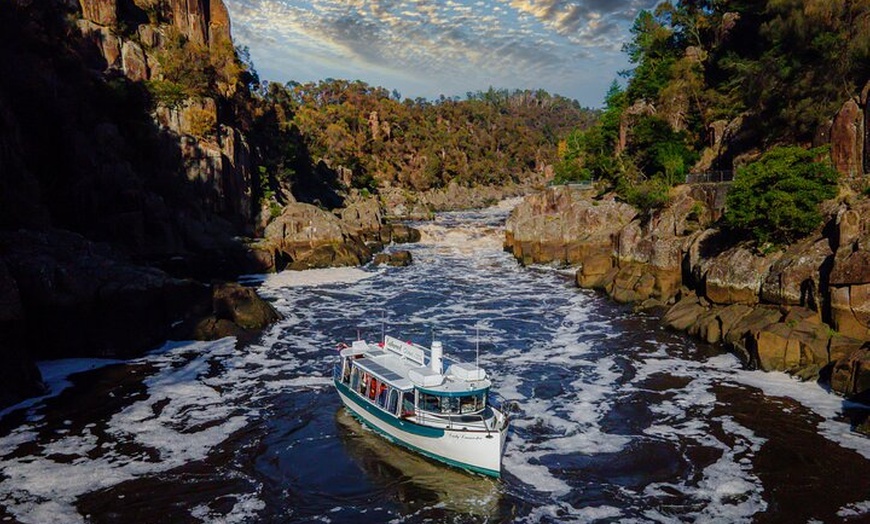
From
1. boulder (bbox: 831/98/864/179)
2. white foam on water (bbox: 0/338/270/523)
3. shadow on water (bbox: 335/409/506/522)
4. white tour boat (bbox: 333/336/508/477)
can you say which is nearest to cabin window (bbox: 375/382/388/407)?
white tour boat (bbox: 333/336/508/477)

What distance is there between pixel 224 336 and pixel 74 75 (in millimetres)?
35568

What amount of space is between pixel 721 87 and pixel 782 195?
36073 millimetres

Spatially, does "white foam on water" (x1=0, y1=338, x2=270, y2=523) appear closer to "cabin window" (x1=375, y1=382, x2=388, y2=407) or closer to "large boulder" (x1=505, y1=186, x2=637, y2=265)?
"cabin window" (x1=375, y1=382, x2=388, y2=407)

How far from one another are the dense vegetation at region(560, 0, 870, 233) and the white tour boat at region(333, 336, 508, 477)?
24338 millimetres

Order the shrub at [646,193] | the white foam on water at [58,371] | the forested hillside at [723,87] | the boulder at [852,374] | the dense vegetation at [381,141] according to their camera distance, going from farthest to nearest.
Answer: the dense vegetation at [381,141], the shrub at [646,193], the forested hillside at [723,87], the white foam on water at [58,371], the boulder at [852,374]

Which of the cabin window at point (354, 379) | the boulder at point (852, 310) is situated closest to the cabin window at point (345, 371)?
the cabin window at point (354, 379)

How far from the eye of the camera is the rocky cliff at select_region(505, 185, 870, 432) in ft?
88.2

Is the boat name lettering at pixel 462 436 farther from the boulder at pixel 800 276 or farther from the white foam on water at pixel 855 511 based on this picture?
the boulder at pixel 800 276

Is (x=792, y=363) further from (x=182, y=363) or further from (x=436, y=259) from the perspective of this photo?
(x=436, y=259)

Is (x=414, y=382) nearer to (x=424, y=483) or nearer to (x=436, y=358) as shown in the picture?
(x=436, y=358)

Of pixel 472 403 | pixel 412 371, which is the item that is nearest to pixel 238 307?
pixel 412 371

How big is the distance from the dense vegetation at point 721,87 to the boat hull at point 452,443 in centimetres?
2522

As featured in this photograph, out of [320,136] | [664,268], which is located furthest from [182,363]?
[320,136]

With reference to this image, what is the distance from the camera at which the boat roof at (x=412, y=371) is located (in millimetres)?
19969
